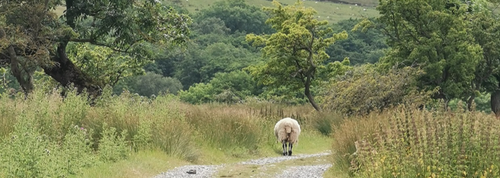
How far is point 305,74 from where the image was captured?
127ft

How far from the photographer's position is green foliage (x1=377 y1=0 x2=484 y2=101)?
34125mm

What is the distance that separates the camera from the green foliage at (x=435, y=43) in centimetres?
3412

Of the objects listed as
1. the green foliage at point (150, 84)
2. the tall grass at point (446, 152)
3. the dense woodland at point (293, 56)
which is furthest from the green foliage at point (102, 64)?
the green foliage at point (150, 84)

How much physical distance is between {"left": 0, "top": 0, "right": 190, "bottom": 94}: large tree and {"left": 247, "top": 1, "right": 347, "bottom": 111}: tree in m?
14.4

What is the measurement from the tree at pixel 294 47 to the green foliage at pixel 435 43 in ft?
12.6

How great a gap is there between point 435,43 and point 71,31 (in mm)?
21231

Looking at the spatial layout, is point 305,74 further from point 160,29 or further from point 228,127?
point 228,127

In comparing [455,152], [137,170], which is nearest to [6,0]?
[137,170]

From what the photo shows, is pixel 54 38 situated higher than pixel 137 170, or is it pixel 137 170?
pixel 54 38

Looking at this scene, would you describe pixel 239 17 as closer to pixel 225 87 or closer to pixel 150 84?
pixel 150 84

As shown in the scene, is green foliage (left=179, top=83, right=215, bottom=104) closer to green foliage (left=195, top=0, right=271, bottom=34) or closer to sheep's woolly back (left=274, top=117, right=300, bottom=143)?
green foliage (left=195, top=0, right=271, bottom=34)

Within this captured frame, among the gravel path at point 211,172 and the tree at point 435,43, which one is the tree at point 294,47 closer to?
the tree at point 435,43

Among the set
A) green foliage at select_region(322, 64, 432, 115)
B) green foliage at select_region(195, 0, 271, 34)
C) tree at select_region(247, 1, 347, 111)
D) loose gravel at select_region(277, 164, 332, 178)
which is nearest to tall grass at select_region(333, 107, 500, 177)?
loose gravel at select_region(277, 164, 332, 178)

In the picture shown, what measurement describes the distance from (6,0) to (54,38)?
1.85 m
